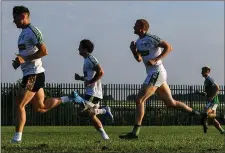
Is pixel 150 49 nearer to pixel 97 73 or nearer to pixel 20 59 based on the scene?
pixel 97 73

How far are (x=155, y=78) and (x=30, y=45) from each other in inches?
102

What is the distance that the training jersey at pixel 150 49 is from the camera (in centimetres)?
1080

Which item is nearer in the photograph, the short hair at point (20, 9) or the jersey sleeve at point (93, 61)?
the short hair at point (20, 9)

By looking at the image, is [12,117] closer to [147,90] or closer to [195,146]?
[147,90]

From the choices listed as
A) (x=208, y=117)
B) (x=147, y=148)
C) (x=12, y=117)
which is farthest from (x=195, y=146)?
(x=12, y=117)

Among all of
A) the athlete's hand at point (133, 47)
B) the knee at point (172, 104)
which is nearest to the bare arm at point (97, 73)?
the athlete's hand at point (133, 47)

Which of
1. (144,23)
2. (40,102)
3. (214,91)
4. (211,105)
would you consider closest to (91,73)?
(144,23)

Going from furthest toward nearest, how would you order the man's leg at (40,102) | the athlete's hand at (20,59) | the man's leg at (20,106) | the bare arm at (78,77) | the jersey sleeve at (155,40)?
1. the bare arm at (78,77)
2. the jersey sleeve at (155,40)
3. the man's leg at (40,102)
4. the man's leg at (20,106)
5. the athlete's hand at (20,59)

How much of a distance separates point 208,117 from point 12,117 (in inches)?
661

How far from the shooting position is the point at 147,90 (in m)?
10.7

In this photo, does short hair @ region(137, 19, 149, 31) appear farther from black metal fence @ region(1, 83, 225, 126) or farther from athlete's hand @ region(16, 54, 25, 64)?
black metal fence @ region(1, 83, 225, 126)

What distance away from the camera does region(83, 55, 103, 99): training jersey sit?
36.6 feet

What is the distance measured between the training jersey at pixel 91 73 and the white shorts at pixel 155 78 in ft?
3.33

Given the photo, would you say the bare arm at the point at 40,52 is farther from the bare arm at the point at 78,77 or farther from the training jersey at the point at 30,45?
the bare arm at the point at 78,77
